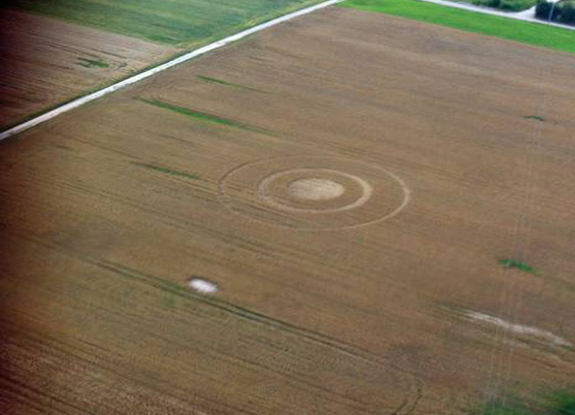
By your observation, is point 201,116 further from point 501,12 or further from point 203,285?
point 501,12

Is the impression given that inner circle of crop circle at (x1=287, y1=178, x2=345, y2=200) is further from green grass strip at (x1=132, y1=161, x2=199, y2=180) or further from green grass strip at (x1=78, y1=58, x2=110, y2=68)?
green grass strip at (x1=78, y1=58, x2=110, y2=68)

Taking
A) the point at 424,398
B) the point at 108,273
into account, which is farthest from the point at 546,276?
the point at 108,273

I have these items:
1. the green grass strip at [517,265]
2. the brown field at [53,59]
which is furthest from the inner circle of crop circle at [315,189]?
the brown field at [53,59]

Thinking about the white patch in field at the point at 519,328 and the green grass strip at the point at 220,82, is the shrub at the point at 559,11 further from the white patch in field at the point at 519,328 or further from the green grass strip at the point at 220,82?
the white patch in field at the point at 519,328

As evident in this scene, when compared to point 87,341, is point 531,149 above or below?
above

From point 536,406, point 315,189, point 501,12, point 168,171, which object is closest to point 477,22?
point 501,12

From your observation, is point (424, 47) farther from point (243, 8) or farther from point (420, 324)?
point (420, 324)
